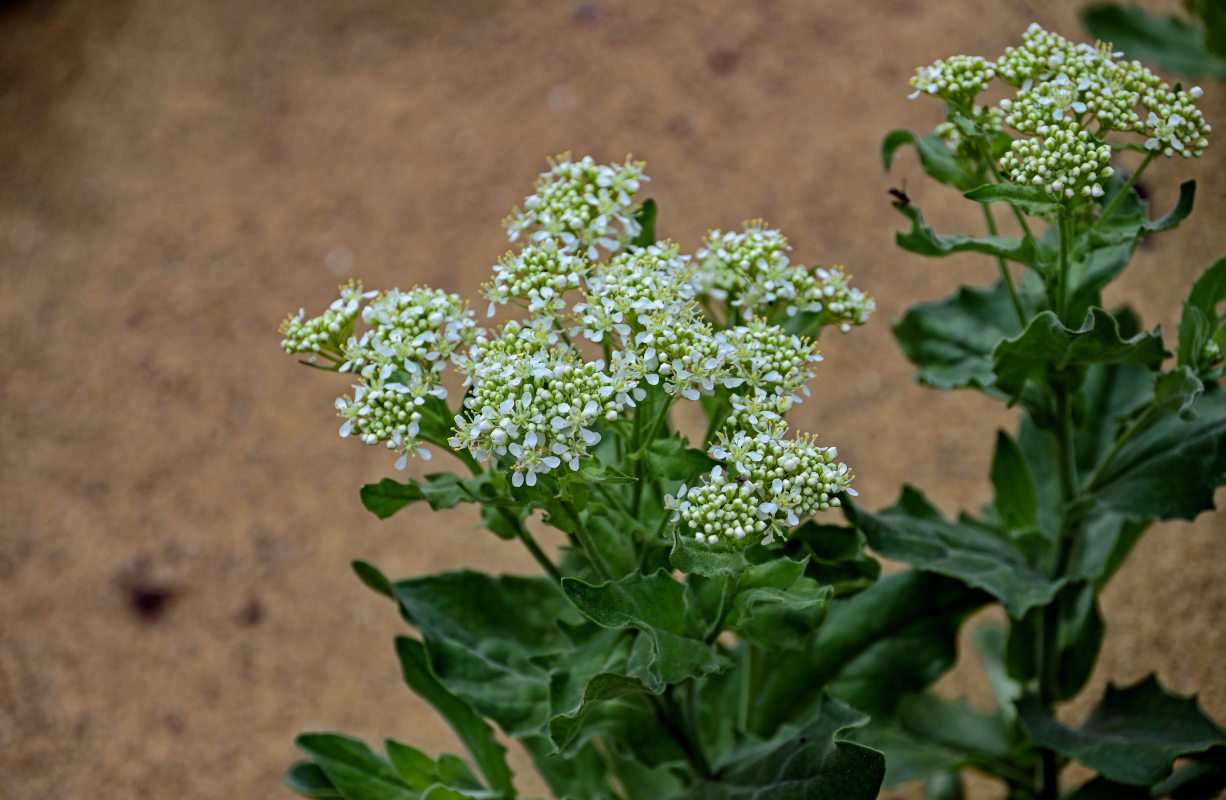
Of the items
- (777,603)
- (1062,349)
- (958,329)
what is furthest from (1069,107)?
(777,603)

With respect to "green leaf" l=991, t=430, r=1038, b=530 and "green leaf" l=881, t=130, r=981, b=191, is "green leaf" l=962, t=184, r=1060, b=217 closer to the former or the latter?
"green leaf" l=881, t=130, r=981, b=191

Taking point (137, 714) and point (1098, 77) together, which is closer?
point (1098, 77)

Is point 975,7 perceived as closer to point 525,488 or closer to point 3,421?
point 525,488

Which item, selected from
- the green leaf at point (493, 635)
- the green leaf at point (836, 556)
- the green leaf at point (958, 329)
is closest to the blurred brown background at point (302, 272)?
the green leaf at point (958, 329)

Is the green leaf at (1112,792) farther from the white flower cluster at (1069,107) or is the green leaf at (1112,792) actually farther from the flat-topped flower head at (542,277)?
the flat-topped flower head at (542,277)

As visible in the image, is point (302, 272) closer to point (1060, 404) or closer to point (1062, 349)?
point (1060, 404)

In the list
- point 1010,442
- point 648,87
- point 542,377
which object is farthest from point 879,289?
point 542,377
